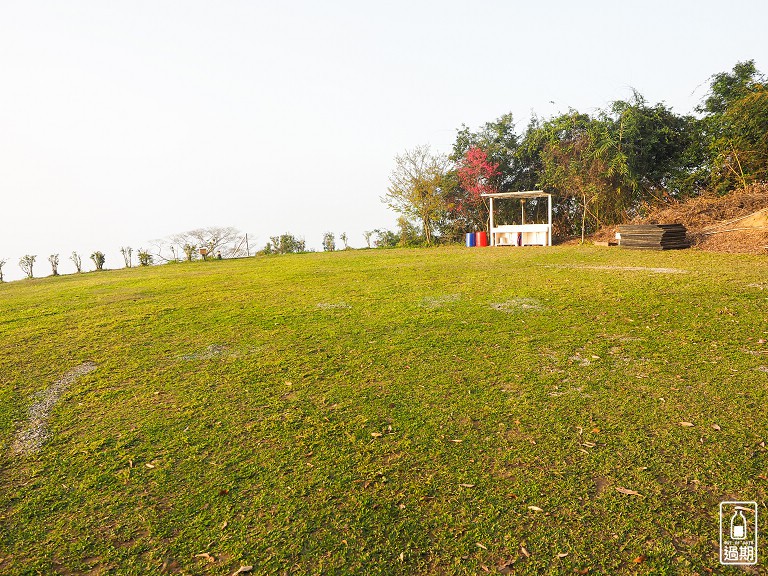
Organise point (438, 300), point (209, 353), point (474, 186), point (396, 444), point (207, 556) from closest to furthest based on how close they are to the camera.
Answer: point (207, 556)
point (396, 444)
point (209, 353)
point (438, 300)
point (474, 186)

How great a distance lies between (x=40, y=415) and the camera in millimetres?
3195

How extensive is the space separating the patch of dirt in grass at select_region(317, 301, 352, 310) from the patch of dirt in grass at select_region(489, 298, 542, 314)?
195 centimetres

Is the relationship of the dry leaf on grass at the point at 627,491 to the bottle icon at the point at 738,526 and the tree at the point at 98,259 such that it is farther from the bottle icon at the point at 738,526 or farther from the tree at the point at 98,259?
the tree at the point at 98,259

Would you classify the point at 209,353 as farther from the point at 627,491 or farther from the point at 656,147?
the point at 656,147

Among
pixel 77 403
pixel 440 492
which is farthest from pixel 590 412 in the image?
pixel 77 403

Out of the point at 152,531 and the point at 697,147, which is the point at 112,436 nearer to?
the point at 152,531

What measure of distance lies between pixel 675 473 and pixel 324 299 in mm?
5450

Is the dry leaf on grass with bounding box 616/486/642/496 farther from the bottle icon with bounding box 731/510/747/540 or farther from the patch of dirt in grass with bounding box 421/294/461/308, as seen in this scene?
the patch of dirt in grass with bounding box 421/294/461/308

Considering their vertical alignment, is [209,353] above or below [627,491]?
above

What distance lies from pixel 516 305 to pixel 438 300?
109 cm

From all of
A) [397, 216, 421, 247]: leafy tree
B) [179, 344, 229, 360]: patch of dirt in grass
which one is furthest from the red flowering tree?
[179, 344, 229, 360]: patch of dirt in grass

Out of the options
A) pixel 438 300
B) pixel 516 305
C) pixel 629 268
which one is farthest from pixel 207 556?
pixel 629 268

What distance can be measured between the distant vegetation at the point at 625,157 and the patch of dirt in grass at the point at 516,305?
462 inches

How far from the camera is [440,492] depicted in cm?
215
